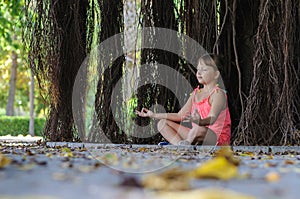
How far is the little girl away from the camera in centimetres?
484

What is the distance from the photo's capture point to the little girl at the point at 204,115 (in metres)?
4.84

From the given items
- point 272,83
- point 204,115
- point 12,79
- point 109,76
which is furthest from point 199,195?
point 12,79

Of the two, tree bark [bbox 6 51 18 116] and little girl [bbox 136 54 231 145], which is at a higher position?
tree bark [bbox 6 51 18 116]

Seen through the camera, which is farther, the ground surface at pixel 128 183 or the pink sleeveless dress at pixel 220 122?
the pink sleeveless dress at pixel 220 122

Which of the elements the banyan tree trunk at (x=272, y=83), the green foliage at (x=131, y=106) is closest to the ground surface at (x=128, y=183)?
the banyan tree trunk at (x=272, y=83)

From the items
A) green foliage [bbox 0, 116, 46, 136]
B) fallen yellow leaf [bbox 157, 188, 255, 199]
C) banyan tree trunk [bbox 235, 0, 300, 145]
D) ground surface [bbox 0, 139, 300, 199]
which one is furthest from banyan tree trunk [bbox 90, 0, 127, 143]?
green foliage [bbox 0, 116, 46, 136]

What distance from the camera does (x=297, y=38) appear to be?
5047mm

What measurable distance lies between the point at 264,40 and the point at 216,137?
3.16 feet

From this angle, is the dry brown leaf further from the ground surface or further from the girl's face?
the girl's face

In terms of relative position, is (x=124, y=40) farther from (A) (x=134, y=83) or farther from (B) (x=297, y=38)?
(B) (x=297, y=38)

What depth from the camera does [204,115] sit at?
505 cm

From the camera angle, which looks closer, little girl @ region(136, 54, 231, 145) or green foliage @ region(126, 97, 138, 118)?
little girl @ region(136, 54, 231, 145)

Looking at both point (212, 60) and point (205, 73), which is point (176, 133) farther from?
point (212, 60)

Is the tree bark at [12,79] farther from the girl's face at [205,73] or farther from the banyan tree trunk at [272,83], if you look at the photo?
the banyan tree trunk at [272,83]
